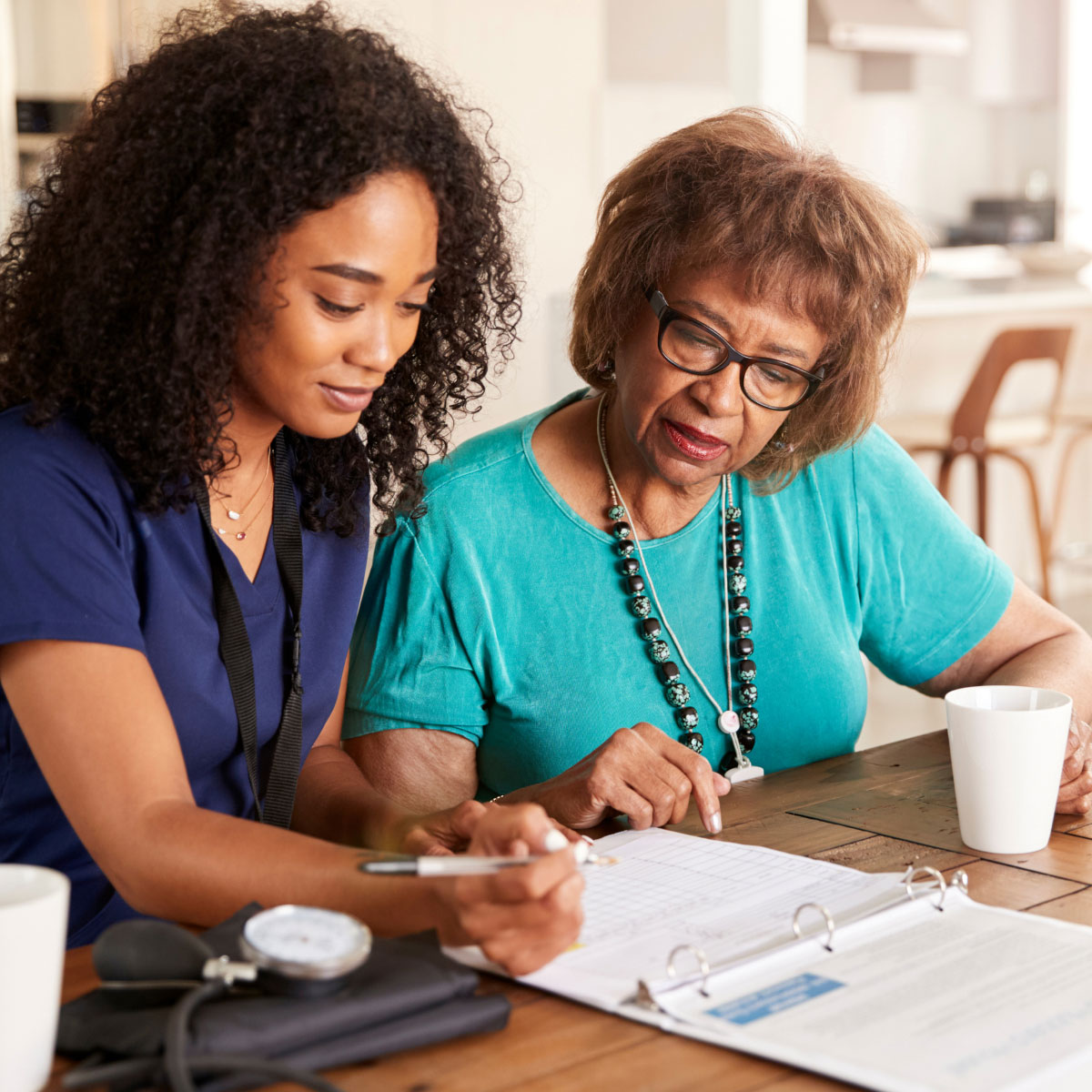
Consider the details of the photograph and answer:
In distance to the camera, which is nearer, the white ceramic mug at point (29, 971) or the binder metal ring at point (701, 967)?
the white ceramic mug at point (29, 971)

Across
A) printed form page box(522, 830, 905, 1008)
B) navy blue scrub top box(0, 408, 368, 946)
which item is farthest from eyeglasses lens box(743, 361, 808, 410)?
printed form page box(522, 830, 905, 1008)

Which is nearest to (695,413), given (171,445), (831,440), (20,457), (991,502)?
(831,440)

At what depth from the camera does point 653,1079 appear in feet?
2.65

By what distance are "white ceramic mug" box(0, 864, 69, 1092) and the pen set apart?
20 cm

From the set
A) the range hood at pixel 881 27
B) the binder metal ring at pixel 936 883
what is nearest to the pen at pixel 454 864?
the binder metal ring at pixel 936 883

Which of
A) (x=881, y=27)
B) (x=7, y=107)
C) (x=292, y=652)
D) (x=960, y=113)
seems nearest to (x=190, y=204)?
(x=292, y=652)

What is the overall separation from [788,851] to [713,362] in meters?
0.58

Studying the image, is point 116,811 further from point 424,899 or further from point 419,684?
point 419,684

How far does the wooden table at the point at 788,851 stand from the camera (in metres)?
0.81

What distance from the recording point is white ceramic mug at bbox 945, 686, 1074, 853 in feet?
3.92

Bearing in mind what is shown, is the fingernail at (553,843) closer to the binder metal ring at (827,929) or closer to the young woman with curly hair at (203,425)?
the young woman with curly hair at (203,425)

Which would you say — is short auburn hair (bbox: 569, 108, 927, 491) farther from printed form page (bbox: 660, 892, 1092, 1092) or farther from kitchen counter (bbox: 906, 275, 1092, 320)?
kitchen counter (bbox: 906, 275, 1092, 320)

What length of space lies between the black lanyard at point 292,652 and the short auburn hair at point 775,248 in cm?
48

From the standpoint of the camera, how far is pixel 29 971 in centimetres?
75
